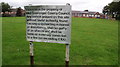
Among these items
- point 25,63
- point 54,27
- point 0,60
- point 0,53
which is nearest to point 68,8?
point 54,27

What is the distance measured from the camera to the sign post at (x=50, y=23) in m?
4.22

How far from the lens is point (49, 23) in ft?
14.4

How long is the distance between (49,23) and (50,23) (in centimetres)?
3

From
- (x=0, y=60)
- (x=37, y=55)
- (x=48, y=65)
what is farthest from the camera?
(x=37, y=55)

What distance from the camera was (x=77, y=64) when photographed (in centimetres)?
535

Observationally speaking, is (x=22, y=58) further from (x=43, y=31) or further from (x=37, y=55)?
(x=43, y=31)

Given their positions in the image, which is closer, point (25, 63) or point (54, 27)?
point (54, 27)

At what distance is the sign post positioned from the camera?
422 centimetres

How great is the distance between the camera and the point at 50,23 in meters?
4.38

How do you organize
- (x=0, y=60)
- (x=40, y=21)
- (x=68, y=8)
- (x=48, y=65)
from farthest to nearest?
(x=0, y=60)
(x=48, y=65)
(x=40, y=21)
(x=68, y=8)

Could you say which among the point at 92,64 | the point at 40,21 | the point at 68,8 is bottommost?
the point at 92,64

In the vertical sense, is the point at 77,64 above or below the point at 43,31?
below

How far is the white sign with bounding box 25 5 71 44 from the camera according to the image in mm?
4219

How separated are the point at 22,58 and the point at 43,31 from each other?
6.11 ft
